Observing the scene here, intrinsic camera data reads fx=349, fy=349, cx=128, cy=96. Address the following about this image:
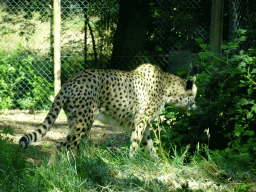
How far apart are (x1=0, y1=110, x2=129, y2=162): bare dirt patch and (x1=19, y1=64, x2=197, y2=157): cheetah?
0.92 feet

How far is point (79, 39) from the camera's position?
6965mm

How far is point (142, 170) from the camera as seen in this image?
10.0 ft

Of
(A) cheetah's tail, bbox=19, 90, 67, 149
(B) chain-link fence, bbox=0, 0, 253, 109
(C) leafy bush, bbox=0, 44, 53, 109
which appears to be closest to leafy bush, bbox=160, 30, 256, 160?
(A) cheetah's tail, bbox=19, 90, 67, 149

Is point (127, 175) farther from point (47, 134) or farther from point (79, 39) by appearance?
point (79, 39)

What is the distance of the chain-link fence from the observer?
20.9ft

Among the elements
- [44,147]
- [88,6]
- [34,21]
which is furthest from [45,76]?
[44,147]

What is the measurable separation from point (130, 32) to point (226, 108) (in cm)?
377

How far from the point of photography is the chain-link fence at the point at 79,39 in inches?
251

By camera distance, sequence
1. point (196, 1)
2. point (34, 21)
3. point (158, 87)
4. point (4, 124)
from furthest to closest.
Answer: point (34, 21)
point (196, 1)
point (4, 124)
point (158, 87)

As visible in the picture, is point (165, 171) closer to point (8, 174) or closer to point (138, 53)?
point (8, 174)

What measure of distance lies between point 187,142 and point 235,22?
1901mm

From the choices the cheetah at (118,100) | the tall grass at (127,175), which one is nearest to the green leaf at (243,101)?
the tall grass at (127,175)

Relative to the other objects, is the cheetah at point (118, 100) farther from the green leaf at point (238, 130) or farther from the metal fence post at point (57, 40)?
the metal fence post at point (57, 40)

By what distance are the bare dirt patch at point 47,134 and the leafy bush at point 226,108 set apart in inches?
35.3
